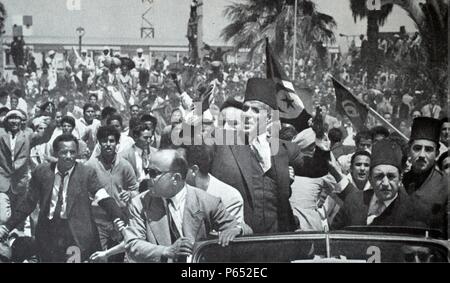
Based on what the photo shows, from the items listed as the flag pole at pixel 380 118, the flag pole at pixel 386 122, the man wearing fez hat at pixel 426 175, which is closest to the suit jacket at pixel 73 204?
the flag pole at pixel 380 118

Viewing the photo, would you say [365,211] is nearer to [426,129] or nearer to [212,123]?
[426,129]

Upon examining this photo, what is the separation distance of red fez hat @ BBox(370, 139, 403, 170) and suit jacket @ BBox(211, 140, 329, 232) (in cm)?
51

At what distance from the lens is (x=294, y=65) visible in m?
7.81

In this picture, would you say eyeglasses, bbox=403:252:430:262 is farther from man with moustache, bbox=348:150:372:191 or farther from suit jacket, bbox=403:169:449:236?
man with moustache, bbox=348:150:372:191

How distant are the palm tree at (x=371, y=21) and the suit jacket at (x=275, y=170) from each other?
1.06 metres

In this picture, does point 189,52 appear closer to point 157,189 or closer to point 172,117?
point 172,117

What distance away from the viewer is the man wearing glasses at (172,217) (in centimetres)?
757

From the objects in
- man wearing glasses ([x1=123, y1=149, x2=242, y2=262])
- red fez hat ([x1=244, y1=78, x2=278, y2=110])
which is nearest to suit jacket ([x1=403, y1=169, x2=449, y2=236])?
red fez hat ([x1=244, y1=78, x2=278, y2=110])

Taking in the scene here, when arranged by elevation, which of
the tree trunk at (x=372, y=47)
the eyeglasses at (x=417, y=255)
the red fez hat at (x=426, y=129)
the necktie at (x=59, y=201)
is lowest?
the eyeglasses at (x=417, y=255)

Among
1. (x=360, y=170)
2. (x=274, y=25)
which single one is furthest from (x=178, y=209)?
(x=274, y=25)

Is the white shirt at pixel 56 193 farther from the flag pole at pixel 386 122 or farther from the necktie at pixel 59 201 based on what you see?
the flag pole at pixel 386 122
